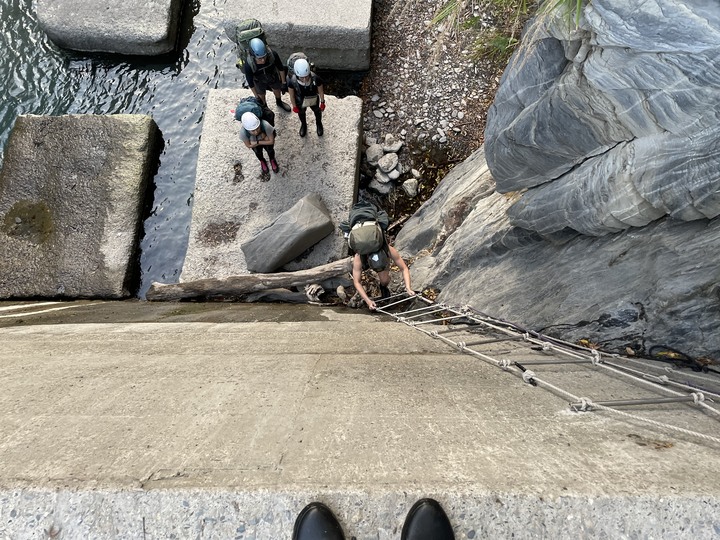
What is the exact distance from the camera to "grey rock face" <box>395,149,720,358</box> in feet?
7.72

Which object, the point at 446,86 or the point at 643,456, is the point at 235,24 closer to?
the point at 446,86

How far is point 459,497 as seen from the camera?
4.45 feet

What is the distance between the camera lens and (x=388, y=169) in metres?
6.04

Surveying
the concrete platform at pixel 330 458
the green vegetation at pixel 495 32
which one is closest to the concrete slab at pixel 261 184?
the green vegetation at pixel 495 32

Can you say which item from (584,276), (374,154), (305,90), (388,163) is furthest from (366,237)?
(374,154)

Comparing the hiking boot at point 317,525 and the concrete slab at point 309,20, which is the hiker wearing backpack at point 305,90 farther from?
the hiking boot at point 317,525

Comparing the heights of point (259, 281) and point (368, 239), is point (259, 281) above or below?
below

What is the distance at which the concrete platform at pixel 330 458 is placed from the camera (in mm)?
1336

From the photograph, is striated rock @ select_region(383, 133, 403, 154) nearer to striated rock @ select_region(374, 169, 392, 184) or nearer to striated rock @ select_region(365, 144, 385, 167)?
striated rock @ select_region(365, 144, 385, 167)

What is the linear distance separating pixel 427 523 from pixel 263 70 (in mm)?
5086

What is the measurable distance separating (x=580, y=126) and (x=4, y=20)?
9.08 meters

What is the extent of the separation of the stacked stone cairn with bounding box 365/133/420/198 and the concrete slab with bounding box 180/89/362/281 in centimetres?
42

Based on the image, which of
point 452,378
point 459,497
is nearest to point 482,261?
point 452,378

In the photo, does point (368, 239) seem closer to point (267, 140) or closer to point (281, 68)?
point (267, 140)
